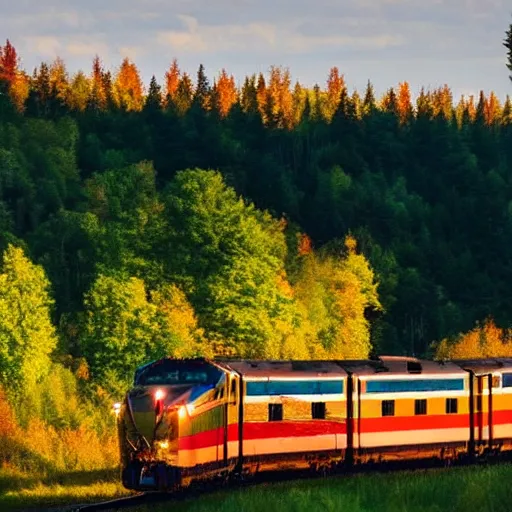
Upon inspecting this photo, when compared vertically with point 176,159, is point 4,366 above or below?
below

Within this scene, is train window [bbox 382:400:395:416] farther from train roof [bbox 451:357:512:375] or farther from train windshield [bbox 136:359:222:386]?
train windshield [bbox 136:359:222:386]

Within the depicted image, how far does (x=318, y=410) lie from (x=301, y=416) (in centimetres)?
84

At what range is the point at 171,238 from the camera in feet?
301

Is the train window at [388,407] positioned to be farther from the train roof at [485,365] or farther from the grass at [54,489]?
the grass at [54,489]

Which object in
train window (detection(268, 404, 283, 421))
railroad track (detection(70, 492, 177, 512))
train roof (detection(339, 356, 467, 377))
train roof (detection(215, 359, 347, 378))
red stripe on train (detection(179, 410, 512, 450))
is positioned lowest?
railroad track (detection(70, 492, 177, 512))

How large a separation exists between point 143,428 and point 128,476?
124cm

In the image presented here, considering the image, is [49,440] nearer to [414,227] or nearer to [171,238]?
[171,238]

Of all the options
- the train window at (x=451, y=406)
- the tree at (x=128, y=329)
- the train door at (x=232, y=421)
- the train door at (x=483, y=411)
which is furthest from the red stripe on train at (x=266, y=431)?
the tree at (x=128, y=329)

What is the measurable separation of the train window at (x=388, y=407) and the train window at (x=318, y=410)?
2.77 meters

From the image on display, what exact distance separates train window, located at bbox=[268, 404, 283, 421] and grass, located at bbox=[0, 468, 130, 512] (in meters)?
4.47

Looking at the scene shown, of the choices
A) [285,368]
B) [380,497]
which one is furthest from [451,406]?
[380,497]

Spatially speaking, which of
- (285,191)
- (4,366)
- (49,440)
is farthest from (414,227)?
(49,440)

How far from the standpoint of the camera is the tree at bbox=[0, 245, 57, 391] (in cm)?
8625

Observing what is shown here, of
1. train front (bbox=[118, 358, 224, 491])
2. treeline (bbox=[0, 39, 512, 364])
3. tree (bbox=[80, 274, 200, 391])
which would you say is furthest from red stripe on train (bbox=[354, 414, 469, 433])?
treeline (bbox=[0, 39, 512, 364])
